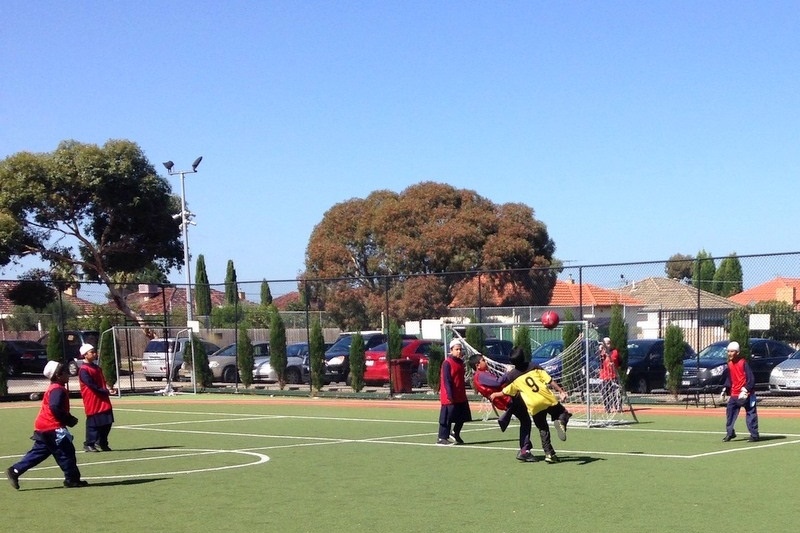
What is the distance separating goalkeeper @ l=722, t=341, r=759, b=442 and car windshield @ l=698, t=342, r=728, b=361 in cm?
1159

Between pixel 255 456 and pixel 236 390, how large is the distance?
18751 millimetres

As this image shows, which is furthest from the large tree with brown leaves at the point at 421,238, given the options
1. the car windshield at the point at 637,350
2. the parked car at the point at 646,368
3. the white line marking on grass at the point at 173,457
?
the white line marking on grass at the point at 173,457

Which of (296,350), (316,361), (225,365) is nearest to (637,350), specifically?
(316,361)

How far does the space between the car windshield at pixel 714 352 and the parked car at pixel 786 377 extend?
191 centimetres

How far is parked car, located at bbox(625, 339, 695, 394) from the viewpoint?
96.6ft

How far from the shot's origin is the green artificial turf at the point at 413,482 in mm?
10961

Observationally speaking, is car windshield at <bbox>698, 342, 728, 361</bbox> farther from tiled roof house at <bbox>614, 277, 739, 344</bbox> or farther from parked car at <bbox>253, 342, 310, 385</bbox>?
parked car at <bbox>253, 342, 310, 385</bbox>

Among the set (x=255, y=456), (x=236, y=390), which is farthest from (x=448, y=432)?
(x=236, y=390)

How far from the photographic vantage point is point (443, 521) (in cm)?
1087

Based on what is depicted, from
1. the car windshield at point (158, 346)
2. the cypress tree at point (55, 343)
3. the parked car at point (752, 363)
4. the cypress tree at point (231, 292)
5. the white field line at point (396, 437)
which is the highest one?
the cypress tree at point (231, 292)

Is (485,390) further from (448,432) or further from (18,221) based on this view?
(18,221)

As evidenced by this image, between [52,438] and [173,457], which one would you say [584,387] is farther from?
[52,438]

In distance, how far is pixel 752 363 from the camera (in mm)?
28312

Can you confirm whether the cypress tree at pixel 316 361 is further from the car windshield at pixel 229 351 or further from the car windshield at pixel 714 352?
the car windshield at pixel 714 352
